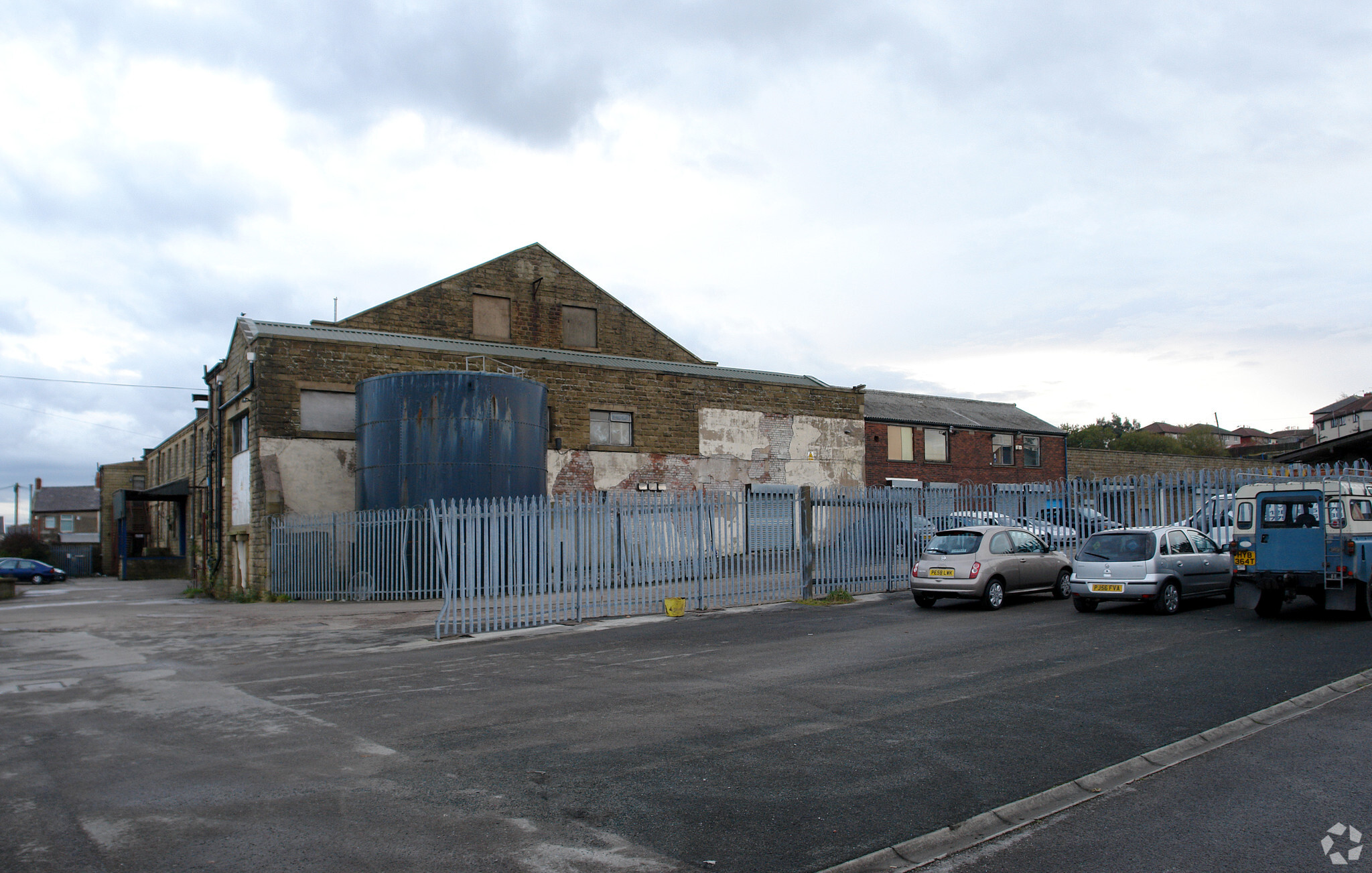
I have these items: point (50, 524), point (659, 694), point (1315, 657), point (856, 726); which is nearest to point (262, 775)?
point (659, 694)

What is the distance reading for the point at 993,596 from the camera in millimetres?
15641

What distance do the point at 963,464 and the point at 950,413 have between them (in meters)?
2.85

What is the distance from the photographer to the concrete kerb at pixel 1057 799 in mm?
4766

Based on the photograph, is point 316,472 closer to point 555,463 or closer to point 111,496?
point 555,463

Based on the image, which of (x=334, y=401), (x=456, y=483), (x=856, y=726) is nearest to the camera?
(x=856, y=726)

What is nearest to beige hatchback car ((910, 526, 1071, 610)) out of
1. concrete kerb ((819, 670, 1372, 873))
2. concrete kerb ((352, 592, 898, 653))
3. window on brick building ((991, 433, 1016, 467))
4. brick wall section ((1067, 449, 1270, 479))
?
concrete kerb ((352, 592, 898, 653))

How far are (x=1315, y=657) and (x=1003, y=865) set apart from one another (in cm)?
752

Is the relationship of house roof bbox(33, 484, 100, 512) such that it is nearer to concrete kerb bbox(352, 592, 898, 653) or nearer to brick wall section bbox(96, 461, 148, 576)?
brick wall section bbox(96, 461, 148, 576)

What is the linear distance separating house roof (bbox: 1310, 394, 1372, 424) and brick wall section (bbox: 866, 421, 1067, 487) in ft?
134

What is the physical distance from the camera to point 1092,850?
189 inches

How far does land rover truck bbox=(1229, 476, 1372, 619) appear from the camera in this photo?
12.7 m

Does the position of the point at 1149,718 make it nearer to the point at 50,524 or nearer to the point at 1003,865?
the point at 1003,865

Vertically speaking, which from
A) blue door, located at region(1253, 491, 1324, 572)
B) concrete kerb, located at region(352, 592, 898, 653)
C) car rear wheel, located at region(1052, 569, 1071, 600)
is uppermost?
blue door, located at region(1253, 491, 1324, 572)

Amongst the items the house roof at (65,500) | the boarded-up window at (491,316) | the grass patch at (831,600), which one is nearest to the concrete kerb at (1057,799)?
the grass patch at (831,600)
